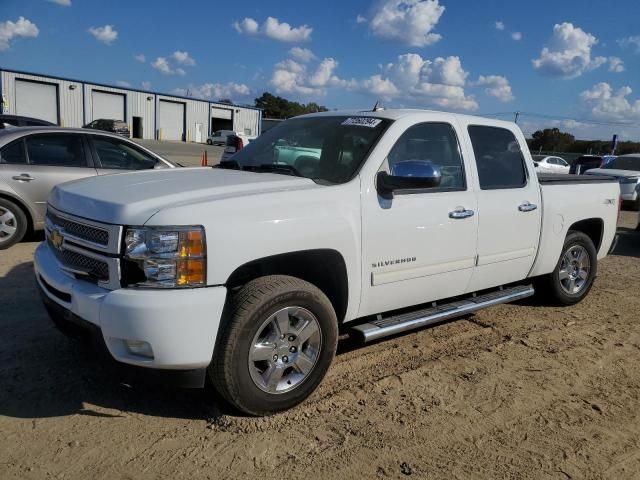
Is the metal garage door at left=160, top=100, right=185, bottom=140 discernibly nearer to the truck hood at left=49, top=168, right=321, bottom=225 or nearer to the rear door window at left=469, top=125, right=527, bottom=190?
the rear door window at left=469, top=125, right=527, bottom=190

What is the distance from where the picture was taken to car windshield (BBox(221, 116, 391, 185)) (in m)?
3.77

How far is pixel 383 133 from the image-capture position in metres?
3.82

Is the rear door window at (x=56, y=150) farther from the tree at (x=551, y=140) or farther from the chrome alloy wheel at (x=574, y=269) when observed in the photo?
the tree at (x=551, y=140)

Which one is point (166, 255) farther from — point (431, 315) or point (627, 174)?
point (627, 174)

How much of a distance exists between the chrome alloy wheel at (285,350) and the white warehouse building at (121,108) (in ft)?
156

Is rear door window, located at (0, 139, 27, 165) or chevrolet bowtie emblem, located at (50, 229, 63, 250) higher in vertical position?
rear door window, located at (0, 139, 27, 165)

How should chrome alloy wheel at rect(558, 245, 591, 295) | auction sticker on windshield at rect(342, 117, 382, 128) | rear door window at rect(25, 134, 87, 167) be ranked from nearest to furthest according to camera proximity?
auction sticker on windshield at rect(342, 117, 382, 128)
chrome alloy wheel at rect(558, 245, 591, 295)
rear door window at rect(25, 134, 87, 167)

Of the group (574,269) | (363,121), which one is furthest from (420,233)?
(574,269)

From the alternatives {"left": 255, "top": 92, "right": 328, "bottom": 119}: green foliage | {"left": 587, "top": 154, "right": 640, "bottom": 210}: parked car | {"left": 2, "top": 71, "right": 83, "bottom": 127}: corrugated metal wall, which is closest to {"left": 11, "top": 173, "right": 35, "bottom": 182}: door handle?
{"left": 587, "top": 154, "right": 640, "bottom": 210}: parked car

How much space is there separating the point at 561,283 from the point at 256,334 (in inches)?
151

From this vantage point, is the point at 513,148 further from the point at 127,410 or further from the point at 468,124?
the point at 127,410

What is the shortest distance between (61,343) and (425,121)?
10.6ft

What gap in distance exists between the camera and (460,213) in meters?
4.08

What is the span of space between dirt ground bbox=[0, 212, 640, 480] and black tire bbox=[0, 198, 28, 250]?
2611mm
